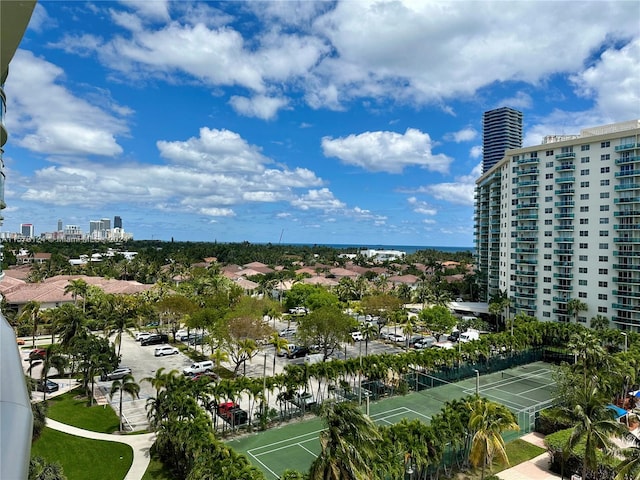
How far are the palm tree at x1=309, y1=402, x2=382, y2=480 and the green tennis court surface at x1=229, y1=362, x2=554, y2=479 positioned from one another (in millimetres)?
10834

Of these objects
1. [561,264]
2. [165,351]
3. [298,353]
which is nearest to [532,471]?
[298,353]

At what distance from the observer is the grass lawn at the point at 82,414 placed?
31547 millimetres

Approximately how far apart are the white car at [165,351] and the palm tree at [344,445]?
3945 centimetres

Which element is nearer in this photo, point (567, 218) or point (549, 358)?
point (549, 358)

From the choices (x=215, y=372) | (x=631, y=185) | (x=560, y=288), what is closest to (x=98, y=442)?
(x=215, y=372)

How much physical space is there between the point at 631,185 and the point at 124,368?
68.1m

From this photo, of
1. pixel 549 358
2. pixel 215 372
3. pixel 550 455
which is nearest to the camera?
pixel 550 455

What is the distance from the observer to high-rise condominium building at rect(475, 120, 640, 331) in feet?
191

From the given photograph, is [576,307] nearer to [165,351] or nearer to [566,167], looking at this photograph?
[566,167]

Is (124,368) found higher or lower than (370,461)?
lower

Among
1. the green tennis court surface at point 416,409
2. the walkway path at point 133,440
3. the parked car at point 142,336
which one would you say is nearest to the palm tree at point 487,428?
the green tennis court surface at point 416,409

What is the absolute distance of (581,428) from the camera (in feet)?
71.8

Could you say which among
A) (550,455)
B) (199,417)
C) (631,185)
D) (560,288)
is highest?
(631,185)

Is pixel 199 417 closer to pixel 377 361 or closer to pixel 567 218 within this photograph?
pixel 377 361
